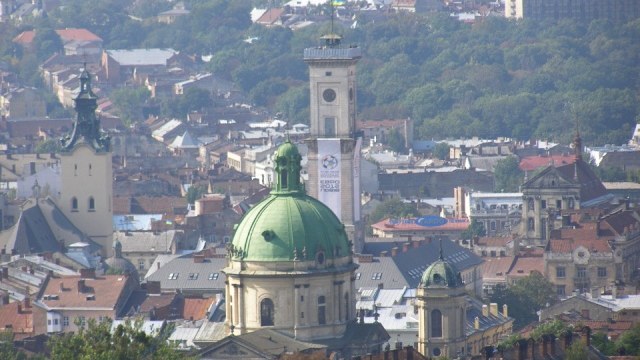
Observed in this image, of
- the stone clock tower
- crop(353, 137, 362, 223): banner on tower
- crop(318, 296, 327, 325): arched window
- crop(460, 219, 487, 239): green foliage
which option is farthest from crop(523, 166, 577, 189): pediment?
crop(318, 296, 327, 325): arched window

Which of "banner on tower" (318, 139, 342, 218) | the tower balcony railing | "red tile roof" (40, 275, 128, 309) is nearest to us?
"red tile roof" (40, 275, 128, 309)

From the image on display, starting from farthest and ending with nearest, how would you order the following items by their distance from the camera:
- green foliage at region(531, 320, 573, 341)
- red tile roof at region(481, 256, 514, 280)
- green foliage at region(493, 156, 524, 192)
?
1. green foliage at region(493, 156, 524, 192)
2. red tile roof at region(481, 256, 514, 280)
3. green foliage at region(531, 320, 573, 341)

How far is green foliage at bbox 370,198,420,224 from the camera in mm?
171625

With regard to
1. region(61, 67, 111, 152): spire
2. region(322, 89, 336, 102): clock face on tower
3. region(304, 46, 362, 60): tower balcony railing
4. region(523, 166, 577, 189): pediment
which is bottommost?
region(523, 166, 577, 189): pediment

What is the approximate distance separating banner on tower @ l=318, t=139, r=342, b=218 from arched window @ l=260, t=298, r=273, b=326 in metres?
37.8

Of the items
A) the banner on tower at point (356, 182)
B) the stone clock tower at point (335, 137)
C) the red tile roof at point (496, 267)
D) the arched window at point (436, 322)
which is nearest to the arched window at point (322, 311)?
the arched window at point (436, 322)

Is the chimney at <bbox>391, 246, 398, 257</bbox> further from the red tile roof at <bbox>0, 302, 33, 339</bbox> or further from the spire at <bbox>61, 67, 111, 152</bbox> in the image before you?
the spire at <bbox>61, 67, 111, 152</bbox>

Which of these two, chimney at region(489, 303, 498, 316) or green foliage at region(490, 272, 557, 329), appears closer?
chimney at region(489, 303, 498, 316)

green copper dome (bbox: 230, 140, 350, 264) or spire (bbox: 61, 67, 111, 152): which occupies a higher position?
spire (bbox: 61, 67, 111, 152)

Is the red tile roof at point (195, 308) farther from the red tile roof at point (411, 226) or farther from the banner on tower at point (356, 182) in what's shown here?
the red tile roof at point (411, 226)

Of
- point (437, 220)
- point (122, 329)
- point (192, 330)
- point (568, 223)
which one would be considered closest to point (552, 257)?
point (568, 223)

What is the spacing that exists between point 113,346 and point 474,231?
78868 mm

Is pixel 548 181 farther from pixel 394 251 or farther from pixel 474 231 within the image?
pixel 394 251

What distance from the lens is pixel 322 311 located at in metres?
106
